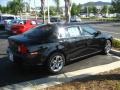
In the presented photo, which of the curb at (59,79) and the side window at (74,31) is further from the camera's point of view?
the side window at (74,31)

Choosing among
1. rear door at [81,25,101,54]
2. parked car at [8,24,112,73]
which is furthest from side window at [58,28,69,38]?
rear door at [81,25,101,54]

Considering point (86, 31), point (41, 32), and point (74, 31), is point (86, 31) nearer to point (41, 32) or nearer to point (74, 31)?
point (74, 31)

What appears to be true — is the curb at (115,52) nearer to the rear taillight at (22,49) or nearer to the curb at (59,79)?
the curb at (59,79)

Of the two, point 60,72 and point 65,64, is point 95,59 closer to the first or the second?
point 65,64

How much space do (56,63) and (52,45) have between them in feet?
1.86

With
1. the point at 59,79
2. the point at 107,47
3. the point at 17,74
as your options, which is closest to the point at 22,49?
the point at 17,74

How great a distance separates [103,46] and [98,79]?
3.55 meters

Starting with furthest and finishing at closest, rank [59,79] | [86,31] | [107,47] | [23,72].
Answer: [107,47] → [86,31] → [23,72] → [59,79]

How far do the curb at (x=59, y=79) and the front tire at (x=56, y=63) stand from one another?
312 mm

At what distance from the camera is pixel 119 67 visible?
8.36 metres

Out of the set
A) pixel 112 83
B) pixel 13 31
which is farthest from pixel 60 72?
pixel 13 31

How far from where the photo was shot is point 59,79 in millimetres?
7406

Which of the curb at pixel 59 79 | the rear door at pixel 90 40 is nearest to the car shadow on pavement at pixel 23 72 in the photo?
the curb at pixel 59 79

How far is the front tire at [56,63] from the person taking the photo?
7992 millimetres
